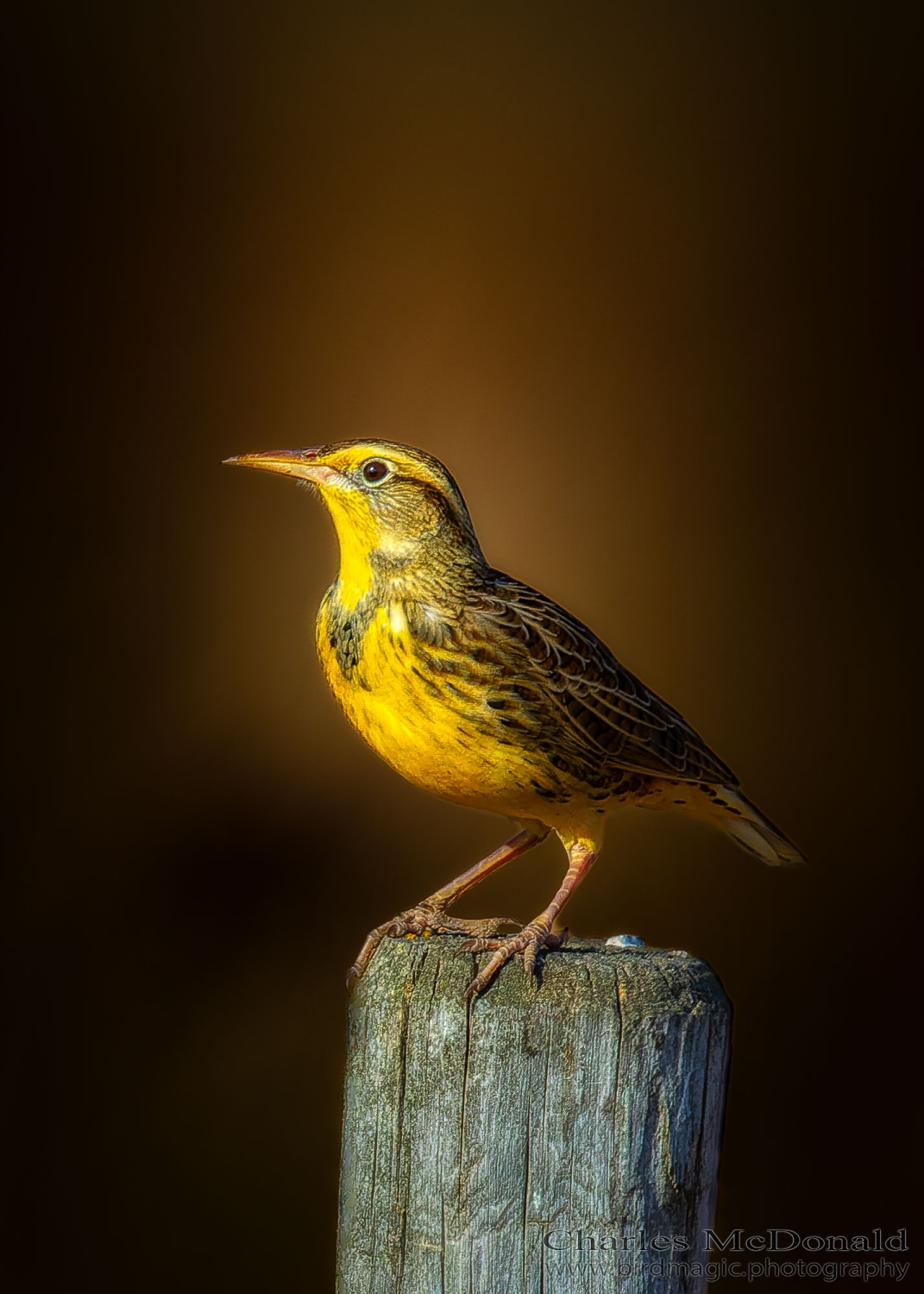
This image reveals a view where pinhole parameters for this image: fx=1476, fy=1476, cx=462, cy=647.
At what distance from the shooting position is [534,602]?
11.7 feet

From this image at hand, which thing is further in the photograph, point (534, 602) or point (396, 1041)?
point (534, 602)

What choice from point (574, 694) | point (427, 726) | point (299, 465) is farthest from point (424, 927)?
point (299, 465)

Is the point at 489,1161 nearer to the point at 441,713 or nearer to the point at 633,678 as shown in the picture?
the point at 441,713

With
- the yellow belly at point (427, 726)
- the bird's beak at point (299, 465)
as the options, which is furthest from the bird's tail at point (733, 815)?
the bird's beak at point (299, 465)

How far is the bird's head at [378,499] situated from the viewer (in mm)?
3459

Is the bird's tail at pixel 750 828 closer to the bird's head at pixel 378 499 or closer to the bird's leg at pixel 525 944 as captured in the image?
the bird's leg at pixel 525 944

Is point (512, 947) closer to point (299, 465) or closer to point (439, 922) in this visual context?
point (439, 922)

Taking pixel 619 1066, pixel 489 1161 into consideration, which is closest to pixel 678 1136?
pixel 619 1066

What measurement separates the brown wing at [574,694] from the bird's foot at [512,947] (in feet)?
1.55

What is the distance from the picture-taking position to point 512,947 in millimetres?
2885

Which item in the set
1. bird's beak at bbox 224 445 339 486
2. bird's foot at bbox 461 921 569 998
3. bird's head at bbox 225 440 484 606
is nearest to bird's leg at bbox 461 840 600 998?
bird's foot at bbox 461 921 569 998

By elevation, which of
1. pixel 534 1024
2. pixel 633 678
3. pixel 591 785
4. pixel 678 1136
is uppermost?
pixel 633 678

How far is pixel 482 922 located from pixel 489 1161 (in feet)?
2.73

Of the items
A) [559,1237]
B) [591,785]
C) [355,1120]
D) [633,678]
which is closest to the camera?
[559,1237]
